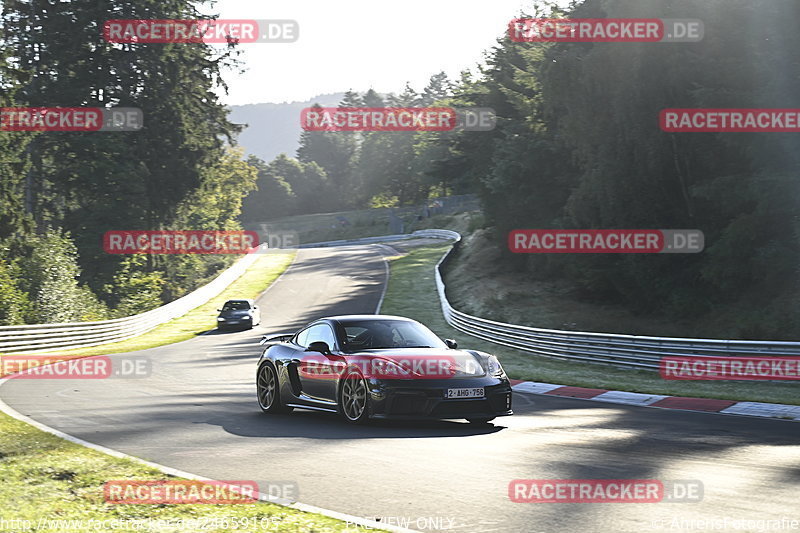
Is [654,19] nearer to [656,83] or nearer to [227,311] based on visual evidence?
[656,83]

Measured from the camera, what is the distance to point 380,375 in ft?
37.1

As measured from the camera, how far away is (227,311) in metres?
41.6

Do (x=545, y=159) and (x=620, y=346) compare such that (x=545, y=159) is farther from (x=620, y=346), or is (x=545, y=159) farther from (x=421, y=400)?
(x=421, y=400)

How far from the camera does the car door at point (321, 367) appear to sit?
12.2m

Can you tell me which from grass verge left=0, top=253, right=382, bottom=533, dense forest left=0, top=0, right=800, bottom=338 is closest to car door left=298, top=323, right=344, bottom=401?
grass verge left=0, top=253, right=382, bottom=533

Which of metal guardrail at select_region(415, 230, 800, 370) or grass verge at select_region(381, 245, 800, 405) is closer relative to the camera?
grass verge at select_region(381, 245, 800, 405)

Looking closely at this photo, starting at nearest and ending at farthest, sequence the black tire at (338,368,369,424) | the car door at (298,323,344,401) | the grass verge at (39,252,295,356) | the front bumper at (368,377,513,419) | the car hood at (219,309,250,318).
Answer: the front bumper at (368,377,513,419)
the black tire at (338,368,369,424)
the car door at (298,323,344,401)
the grass verge at (39,252,295,356)
the car hood at (219,309,250,318)

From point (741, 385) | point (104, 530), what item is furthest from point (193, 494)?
point (741, 385)

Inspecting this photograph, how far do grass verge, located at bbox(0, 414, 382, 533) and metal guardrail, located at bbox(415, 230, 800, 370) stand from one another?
13809 mm

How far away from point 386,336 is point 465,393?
1.77 metres

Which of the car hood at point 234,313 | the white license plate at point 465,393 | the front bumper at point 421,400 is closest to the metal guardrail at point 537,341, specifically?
the car hood at point 234,313

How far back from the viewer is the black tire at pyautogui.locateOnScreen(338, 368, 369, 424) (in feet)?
37.8

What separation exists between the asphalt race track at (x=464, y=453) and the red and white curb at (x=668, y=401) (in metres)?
0.78

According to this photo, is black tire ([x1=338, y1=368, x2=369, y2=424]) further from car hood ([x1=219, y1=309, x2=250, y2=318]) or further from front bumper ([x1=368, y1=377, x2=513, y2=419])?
car hood ([x1=219, y1=309, x2=250, y2=318])
